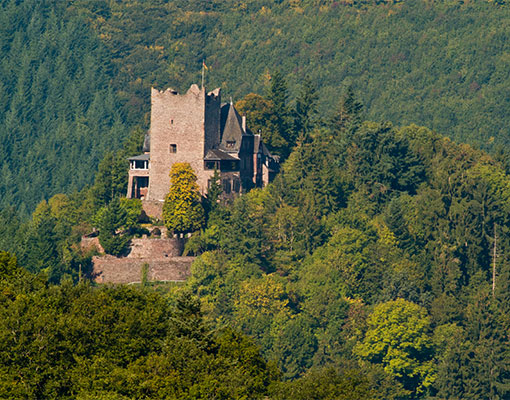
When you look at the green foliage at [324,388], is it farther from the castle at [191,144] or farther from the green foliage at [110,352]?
the castle at [191,144]

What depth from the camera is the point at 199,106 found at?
11150cm

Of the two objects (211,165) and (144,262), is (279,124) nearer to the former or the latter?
(211,165)

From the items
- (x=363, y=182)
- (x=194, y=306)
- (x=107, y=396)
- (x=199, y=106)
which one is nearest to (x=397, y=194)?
(x=363, y=182)

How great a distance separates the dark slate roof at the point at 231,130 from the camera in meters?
113

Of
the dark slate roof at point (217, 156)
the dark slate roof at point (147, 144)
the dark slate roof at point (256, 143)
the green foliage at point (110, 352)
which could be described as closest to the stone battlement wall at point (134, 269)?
the dark slate roof at point (217, 156)

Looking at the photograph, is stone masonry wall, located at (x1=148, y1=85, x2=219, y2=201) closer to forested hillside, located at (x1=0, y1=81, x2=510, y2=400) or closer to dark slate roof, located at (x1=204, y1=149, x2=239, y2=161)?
dark slate roof, located at (x1=204, y1=149, x2=239, y2=161)

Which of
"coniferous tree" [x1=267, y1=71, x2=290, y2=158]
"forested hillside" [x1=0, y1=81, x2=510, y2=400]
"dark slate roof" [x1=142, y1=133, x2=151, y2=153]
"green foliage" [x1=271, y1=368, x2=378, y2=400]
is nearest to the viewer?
"green foliage" [x1=271, y1=368, x2=378, y2=400]

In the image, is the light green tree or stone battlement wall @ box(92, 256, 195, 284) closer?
stone battlement wall @ box(92, 256, 195, 284)

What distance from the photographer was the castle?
111m

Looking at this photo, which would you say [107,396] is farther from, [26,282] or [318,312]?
[318,312]

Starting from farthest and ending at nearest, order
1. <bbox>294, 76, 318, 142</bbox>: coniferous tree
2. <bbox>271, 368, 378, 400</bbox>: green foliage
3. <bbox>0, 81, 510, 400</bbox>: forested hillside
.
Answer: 1. <bbox>294, 76, 318, 142</bbox>: coniferous tree
2. <bbox>0, 81, 510, 400</bbox>: forested hillside
3. <bbox>271, 368, 378, 400</bbox>: green foliage

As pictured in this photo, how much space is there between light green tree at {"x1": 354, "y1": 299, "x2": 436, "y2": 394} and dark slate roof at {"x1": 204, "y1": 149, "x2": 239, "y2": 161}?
50.9ft

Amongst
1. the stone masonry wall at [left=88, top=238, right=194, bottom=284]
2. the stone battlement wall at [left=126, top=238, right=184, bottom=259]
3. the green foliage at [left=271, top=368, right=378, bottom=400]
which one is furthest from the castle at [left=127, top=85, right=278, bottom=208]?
the green foliage at [left=271, top=368, right=378, bottom=400]

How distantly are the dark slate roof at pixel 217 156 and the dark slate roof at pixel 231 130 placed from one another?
2.45 feet
